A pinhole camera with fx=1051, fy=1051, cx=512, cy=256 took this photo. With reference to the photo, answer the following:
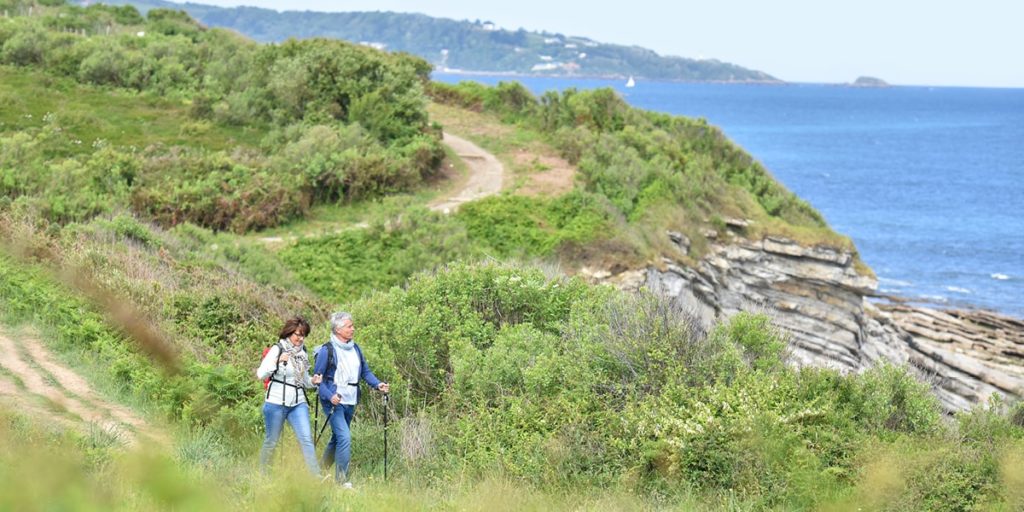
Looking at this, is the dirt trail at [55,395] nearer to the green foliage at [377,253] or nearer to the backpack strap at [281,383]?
the backpack strap at [281,383]

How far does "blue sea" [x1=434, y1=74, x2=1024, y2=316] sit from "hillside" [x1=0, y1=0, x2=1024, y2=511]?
A: 65.8ft

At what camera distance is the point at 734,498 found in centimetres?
812

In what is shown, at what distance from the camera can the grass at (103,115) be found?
2500 cm

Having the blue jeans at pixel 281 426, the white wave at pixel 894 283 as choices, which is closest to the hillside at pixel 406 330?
the blue jeans at pixel 281 426

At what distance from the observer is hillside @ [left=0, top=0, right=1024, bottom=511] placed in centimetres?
809

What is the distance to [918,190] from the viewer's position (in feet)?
239

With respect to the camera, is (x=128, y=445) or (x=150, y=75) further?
(x=150, y=75)

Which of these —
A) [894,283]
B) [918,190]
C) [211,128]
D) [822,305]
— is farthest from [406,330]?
[918,190]

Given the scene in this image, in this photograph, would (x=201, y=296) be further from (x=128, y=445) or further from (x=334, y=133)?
(x=334, y=133)

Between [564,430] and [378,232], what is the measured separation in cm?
1256

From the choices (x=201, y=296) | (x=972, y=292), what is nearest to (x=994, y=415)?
(x=201, y=296)

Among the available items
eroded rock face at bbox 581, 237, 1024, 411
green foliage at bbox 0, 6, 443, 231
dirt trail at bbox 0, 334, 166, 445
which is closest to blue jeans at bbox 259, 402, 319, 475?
dirt trail at bbox 0, 334, 166, 445

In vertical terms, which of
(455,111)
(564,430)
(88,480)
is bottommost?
(455,111)

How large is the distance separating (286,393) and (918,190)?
233 feet
